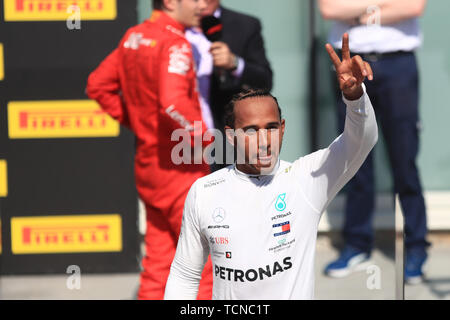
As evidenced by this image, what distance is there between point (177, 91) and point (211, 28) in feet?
3.23

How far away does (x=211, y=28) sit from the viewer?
205 inches

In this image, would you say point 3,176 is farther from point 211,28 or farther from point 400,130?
point 400,130

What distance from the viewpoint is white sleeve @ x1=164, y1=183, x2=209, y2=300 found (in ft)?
9.41

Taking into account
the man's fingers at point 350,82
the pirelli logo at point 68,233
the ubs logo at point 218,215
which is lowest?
the pirelli logo at point 68,233

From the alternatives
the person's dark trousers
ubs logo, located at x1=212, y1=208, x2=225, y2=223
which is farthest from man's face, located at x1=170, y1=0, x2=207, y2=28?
ubs logo, located at x1=212, y1=208, x2=225, y2=223

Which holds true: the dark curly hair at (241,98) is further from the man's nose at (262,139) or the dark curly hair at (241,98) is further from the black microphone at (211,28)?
the black microphone at (211,28)

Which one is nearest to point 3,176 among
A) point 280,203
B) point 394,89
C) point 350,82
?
point 394,89

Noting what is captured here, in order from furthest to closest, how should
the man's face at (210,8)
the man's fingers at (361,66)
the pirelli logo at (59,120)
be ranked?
1. the pirelli logo at (59,120)
2. the man's face at (210,8)
3. the man's fingers at (361,66)

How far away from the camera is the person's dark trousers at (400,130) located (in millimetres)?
5641

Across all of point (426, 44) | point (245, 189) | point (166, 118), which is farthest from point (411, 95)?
point (245, 189)

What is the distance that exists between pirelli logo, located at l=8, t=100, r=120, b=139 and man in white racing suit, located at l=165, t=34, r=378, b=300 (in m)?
3.10

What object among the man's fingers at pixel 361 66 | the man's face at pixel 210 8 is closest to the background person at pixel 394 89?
the man's face at pixel 210 8
